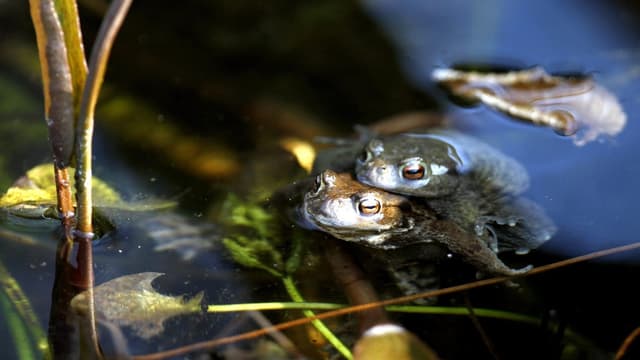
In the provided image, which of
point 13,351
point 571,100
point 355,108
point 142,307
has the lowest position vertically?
point 13,351

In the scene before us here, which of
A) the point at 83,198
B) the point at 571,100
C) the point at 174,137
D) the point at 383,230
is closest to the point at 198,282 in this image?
the point at 83,198

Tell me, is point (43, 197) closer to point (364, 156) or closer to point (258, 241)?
point (258, 241)

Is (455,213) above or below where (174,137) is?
above

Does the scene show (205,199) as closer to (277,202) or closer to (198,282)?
(277,202)

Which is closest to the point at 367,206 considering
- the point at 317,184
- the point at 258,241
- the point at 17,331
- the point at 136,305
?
the point at 317,184

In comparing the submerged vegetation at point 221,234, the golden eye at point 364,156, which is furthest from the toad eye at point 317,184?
the golden eye at point 364,156

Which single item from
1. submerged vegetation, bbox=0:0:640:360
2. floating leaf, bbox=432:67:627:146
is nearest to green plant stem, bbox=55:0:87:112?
submerged vegetation, bbox=0:0:640:360

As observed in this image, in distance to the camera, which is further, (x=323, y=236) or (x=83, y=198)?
(x=323, y=236)
